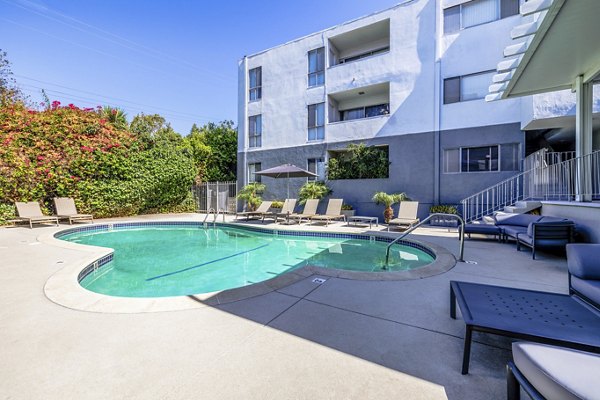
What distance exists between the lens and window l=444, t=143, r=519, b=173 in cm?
1020

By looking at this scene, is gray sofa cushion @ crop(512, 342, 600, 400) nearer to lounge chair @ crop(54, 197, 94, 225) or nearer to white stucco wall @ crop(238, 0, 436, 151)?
white stucco wall @ crop(238, 0, 436, 151)

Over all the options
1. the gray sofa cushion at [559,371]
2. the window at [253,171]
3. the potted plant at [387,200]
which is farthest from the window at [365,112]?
the gray sofa cushion at [559,371]

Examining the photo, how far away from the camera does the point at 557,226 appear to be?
5328 mm

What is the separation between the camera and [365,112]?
48.0 ft

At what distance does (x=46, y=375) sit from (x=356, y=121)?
1316 cm

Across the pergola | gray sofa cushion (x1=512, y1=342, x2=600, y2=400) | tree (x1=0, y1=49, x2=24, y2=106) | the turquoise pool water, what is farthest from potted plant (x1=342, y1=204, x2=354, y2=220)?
tree (x1=0, y1=49, x2=24, y2=106)

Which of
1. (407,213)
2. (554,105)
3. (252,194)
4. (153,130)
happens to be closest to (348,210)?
(407,213)

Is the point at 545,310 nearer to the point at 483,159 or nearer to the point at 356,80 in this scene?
the point at 483,159

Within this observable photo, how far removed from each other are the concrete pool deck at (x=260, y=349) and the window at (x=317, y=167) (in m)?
10.6

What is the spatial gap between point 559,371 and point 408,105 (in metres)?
12.3

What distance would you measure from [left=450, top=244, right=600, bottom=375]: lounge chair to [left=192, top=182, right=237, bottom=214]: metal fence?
14808mm

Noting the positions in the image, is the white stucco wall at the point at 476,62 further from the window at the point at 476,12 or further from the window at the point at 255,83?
the window at the point at 255,83

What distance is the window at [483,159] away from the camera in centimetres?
1020

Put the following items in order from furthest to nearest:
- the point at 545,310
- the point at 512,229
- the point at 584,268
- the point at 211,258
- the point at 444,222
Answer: the point at 444,222 → the point at 211,258 → the point at 512,229 → the point at 584,268 → the point at 545,310
